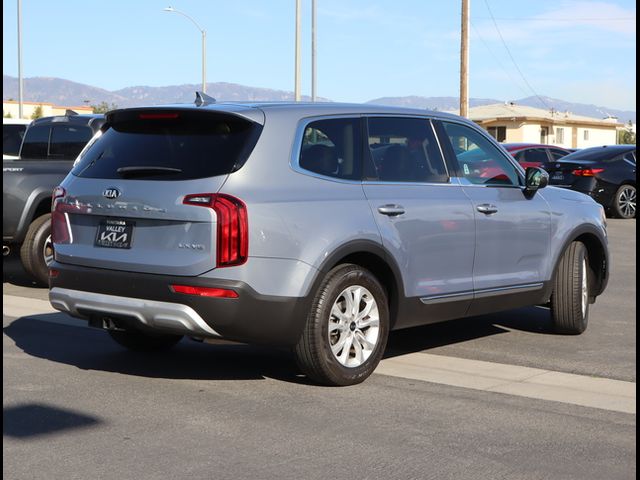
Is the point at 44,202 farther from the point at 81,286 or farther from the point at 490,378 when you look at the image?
the point at 490,378

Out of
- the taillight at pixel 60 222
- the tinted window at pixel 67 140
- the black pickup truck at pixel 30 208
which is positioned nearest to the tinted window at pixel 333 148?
the taillight at pixel 60 222

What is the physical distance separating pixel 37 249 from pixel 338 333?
5.80m

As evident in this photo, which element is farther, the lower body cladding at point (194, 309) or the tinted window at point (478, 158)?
the tinted window at point (478, 158)

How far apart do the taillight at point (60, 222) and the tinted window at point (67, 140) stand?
6263 millimetres

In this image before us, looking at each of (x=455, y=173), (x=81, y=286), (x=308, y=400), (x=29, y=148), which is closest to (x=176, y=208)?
(x=81, y=286)

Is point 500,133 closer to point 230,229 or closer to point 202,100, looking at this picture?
point 202,100

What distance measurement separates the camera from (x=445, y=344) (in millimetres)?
8680

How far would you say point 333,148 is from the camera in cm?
718

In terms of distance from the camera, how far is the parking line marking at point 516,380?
677 centimetres

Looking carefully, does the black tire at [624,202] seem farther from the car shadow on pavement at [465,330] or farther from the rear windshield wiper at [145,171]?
the rear windshield wiper at [145,171]

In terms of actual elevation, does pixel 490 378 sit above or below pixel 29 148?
below

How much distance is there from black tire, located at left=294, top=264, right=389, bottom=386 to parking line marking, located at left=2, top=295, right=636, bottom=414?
420mm

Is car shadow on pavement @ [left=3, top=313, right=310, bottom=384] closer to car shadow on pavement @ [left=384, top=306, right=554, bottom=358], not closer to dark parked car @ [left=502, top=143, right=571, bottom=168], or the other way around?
car shadow on pavement @ [left=384, top=306, right=554, bottom=358]

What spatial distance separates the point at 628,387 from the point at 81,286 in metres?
3.60
